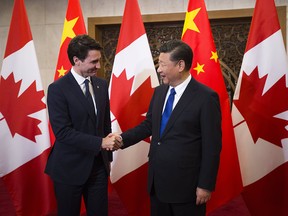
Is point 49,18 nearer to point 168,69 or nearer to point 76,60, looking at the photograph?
point 76,60

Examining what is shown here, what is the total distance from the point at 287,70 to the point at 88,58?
146 centimetres

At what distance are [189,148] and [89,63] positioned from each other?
70 cm

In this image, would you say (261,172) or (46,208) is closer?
(261,172)

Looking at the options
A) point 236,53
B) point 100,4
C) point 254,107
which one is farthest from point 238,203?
point 100,4

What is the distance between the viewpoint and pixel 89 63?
6.10 feet

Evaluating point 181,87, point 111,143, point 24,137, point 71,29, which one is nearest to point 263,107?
point 181,87

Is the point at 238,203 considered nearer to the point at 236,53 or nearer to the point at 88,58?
the point at 236,53

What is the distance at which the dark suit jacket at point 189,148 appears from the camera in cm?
166

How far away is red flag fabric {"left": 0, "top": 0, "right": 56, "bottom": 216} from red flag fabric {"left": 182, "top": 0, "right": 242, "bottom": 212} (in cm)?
124

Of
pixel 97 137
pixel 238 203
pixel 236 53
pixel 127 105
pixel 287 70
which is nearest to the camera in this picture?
pixel 97 137

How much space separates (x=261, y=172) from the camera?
250cm

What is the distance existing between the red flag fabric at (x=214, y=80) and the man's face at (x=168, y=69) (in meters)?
0.84

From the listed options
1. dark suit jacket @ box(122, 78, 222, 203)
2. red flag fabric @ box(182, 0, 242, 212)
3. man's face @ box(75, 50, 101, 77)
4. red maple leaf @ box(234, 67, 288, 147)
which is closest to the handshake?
dark suit jacket @ box(122, 78, 222, 203)

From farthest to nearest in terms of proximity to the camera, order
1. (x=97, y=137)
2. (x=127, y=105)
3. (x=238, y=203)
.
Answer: (x=238, y=203), (x=127, y=105), (x=97, y=137)
